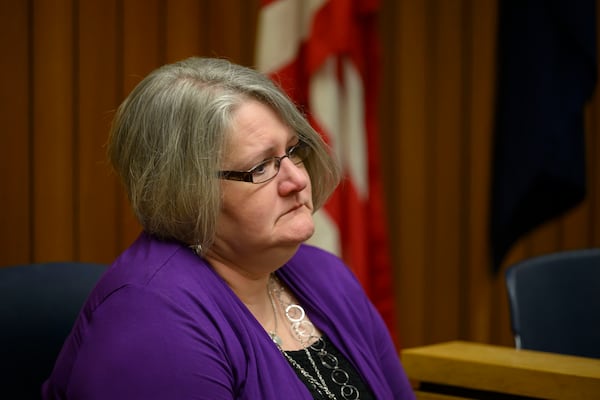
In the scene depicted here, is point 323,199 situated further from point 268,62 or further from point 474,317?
point 474,317

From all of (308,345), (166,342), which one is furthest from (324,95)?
(166,342)

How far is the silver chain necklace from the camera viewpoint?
1926mm

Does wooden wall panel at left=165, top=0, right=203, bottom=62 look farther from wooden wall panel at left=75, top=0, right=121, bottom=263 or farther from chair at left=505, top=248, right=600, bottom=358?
chair at left=505, top=248, right=600, bottom=358

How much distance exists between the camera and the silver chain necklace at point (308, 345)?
75.8 inches

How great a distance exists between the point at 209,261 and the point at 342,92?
4.46 feet

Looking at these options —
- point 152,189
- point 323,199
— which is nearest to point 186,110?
point 152,189

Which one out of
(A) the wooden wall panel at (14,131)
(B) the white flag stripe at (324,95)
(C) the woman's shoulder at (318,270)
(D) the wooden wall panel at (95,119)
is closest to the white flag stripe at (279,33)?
(B) the white flag stripe at (324,95)

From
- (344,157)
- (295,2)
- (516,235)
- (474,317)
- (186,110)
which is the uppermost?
(295,2)

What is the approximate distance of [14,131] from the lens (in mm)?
2818

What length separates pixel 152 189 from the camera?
1818 millimetres

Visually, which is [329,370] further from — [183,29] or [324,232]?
[183,29]

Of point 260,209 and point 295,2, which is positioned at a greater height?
point 295,2

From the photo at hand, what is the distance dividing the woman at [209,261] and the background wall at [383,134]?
73 centimetres

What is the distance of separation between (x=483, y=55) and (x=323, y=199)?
226 centimetres
